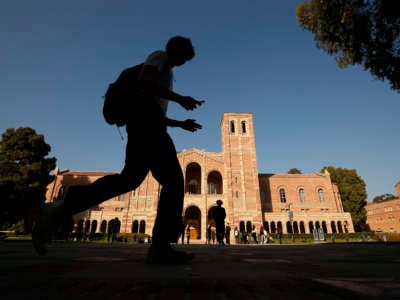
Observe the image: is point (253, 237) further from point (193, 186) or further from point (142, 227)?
point (142, 227)

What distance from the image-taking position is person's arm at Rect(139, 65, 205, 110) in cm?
167

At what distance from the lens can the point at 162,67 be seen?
1.82 meters

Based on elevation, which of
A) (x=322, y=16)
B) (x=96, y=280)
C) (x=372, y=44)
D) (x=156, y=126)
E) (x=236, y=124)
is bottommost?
(x=96, y=280)

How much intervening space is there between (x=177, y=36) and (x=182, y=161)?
3014cm

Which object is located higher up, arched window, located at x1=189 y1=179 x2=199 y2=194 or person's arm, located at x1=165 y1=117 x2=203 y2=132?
arched window, located at x1=189 y1=179 x2=199 y2=194

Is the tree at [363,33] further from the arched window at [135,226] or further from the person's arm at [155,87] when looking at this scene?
the arched window at [135,226]

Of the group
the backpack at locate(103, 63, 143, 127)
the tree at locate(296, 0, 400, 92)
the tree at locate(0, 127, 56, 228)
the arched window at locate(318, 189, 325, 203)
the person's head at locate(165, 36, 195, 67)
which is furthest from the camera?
the arched window at locate(318, 189, 325, 203)

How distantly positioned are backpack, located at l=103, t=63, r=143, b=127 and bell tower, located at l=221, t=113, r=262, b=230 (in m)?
29.1

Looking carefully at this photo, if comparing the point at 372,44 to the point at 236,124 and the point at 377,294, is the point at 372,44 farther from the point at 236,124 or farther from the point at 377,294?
the point at 236,124

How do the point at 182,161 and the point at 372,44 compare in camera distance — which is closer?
the point at 372,44

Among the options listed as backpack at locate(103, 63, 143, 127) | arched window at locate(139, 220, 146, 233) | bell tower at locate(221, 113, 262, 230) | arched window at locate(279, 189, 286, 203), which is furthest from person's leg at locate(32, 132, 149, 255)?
arched window at locate(279, 189, 286, 203)

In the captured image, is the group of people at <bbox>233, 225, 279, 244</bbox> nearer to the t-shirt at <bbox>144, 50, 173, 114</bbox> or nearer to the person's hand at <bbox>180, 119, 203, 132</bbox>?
the person's hand at <bbox>180, 119, 203, 132</bbox>

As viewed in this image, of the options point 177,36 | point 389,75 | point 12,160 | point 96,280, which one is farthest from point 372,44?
point 12,160

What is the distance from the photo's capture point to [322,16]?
9117 mm
